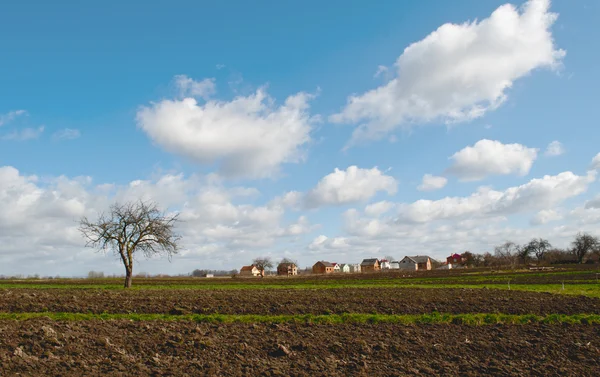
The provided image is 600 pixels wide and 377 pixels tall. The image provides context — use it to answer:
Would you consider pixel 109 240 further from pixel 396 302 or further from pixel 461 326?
pixel 461 326

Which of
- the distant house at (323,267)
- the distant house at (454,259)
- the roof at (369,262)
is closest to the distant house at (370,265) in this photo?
the roof at (369,262)

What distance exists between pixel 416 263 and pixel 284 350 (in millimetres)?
162071

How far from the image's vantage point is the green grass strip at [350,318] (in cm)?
1591

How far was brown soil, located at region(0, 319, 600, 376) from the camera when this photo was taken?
9.49m

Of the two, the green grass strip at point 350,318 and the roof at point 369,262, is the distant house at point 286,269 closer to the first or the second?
the roof at point 369,262

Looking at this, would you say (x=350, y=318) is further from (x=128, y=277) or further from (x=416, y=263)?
(x=416, y=263)

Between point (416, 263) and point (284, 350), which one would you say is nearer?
point (284, 350)

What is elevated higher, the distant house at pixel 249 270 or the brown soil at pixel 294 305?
the brown soil at pixel 294 305

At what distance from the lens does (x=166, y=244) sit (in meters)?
48.2

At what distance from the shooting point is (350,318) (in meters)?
16.5

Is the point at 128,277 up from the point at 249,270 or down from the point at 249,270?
up

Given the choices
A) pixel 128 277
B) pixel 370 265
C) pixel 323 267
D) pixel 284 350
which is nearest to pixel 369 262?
pixel 370 265

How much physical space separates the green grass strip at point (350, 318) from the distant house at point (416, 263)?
152m

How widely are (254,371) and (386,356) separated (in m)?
3.61
